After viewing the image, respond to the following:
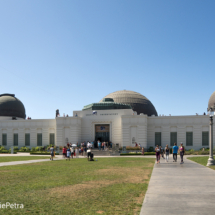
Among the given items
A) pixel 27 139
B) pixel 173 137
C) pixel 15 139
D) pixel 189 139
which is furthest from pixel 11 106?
pixel 189 139

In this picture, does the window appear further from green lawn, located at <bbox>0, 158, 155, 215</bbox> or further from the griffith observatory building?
green lawn, located at <bbox>0, 158, 155, 215</bbox>

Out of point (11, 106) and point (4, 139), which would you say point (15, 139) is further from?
point (11, 106)

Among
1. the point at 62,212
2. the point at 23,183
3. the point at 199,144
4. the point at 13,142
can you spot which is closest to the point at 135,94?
the point at 199,144

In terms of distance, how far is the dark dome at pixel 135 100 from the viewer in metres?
63.8

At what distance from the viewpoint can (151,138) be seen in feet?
166

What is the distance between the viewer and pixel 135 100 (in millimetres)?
64688

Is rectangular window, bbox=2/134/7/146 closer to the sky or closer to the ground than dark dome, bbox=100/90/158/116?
closer to the ground

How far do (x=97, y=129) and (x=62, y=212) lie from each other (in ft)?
145

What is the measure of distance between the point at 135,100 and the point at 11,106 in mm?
30767

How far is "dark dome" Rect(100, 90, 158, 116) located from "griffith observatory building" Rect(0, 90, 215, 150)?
7112 millimetres

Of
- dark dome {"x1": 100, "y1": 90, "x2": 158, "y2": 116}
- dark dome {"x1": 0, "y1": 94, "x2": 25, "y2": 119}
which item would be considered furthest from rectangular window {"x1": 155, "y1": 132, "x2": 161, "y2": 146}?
dark dome {"x1": 0, "y1": 94, "x2": 25, "y2": 119}

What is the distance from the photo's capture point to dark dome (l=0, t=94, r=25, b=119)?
64.8m

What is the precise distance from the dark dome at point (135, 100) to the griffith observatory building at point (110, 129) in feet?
23.3

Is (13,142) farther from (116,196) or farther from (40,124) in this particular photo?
(116,196)
